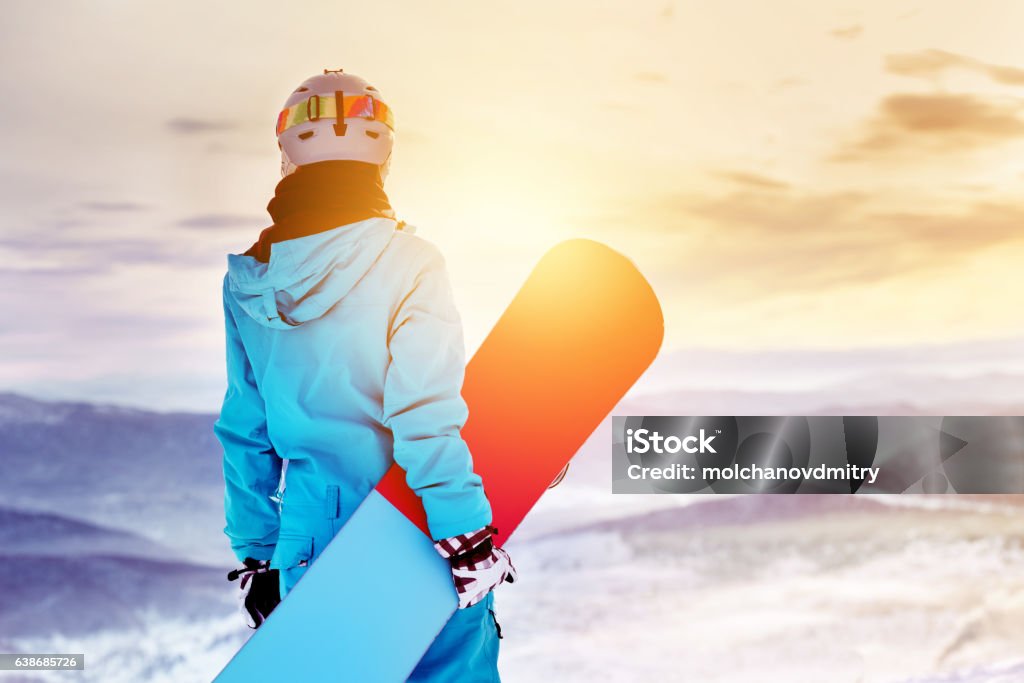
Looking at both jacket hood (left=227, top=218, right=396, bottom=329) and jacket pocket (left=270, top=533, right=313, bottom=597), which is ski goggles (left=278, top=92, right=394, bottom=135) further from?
jacket pocket (left=270, top=533, right=313, bottom=597)

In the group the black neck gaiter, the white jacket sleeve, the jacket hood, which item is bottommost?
the white jacket sleeve

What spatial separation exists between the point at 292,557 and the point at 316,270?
51 cm

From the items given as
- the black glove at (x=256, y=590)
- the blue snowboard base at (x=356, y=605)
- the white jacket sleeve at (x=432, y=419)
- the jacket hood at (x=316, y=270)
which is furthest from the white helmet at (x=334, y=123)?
the black glove at (x=256, y=590)

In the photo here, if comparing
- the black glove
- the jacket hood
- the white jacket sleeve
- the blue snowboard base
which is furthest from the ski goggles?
the black glove

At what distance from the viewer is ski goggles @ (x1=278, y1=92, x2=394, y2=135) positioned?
1.54 meters

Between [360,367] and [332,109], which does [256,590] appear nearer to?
[360,367]

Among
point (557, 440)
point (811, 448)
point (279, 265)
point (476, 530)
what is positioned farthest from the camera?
point (811, 448)

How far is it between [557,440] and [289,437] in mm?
Answer: 495

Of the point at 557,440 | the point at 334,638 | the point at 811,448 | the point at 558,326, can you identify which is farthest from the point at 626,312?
the point at 811,448

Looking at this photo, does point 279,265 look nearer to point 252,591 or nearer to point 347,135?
point 347,135

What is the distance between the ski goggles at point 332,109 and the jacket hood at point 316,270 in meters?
0.21

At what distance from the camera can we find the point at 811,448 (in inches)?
125

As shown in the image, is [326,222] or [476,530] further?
[326,222]

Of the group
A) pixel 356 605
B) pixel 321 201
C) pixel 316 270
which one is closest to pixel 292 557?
pixel 356 605
